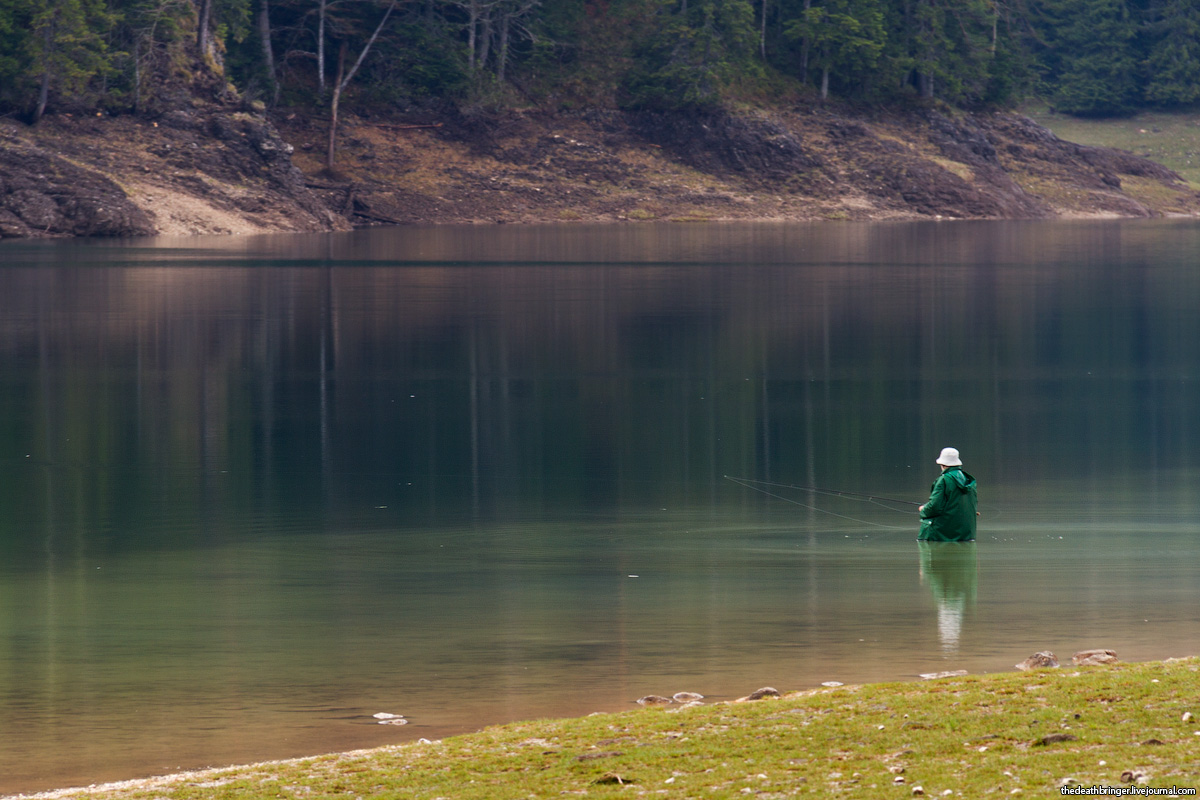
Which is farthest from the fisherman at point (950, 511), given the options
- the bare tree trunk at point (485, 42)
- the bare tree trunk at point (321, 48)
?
the bare tree trunk at point (485, 42)

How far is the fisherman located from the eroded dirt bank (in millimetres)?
68383

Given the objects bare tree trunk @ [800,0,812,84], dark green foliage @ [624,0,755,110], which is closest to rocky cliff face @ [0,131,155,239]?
dark green foliage @ [624,0,755,110]

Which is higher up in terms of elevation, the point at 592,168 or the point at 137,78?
the point at 137,78

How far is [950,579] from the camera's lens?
15.7 m

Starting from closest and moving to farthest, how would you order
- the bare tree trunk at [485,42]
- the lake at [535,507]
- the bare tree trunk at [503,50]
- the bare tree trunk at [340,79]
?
the lake at [535,507] < the bare tree trunk at [340,79] < the bare tree trunk at [485,42] < the bare tree trunk at [503,50]

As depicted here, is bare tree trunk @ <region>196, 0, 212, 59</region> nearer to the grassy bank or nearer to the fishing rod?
the fishing rod

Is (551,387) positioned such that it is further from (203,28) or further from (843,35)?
(843,35)

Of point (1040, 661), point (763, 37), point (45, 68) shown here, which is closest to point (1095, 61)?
point (763, 37)

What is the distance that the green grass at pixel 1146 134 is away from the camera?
134 metres

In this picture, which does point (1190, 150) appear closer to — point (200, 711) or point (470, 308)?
point (470, 308)

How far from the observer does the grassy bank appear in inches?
324

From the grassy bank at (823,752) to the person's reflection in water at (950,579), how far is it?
10.5 ft

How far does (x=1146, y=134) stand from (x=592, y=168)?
5739 cm

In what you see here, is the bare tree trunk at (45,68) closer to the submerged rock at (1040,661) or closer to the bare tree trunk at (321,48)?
the bare tree trunk at (321,48)
